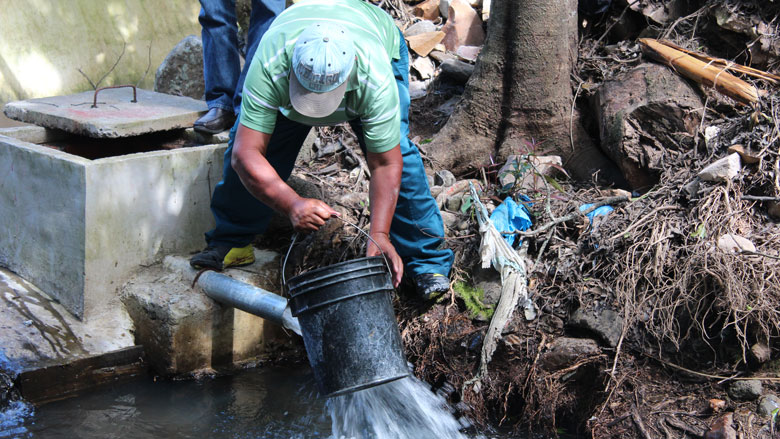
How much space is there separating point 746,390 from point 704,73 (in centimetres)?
200

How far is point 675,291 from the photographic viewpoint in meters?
3.35

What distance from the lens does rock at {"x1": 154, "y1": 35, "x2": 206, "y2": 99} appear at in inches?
225

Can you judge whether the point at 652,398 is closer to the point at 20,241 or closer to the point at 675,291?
the point at 675,291

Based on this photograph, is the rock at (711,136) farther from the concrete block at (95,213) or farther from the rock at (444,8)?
the concrete block at (95,213)

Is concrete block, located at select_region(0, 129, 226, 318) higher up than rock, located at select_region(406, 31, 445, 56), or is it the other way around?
rock, located at select_region(406, 31, 445, 56)

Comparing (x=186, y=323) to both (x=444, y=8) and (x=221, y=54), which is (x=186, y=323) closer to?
(x=221, y=54)

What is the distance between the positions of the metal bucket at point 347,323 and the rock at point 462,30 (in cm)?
369

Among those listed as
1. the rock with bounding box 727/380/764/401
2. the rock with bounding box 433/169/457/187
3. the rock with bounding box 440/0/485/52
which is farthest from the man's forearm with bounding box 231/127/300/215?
the rock with bounding box 440/0/485/52

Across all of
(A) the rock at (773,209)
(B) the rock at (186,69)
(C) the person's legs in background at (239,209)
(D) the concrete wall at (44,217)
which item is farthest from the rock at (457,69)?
(D) the concrete wall at (44,217)

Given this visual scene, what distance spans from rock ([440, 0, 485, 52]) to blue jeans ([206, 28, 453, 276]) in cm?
243

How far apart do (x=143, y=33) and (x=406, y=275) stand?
18.1 feet

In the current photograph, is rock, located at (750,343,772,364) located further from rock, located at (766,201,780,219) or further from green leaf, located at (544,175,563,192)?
green leaf, located at (544,175,563,192)

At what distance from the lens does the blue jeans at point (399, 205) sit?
11.3 ft

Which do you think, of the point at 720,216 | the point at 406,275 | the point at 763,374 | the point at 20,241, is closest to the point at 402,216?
the point at 406,275
